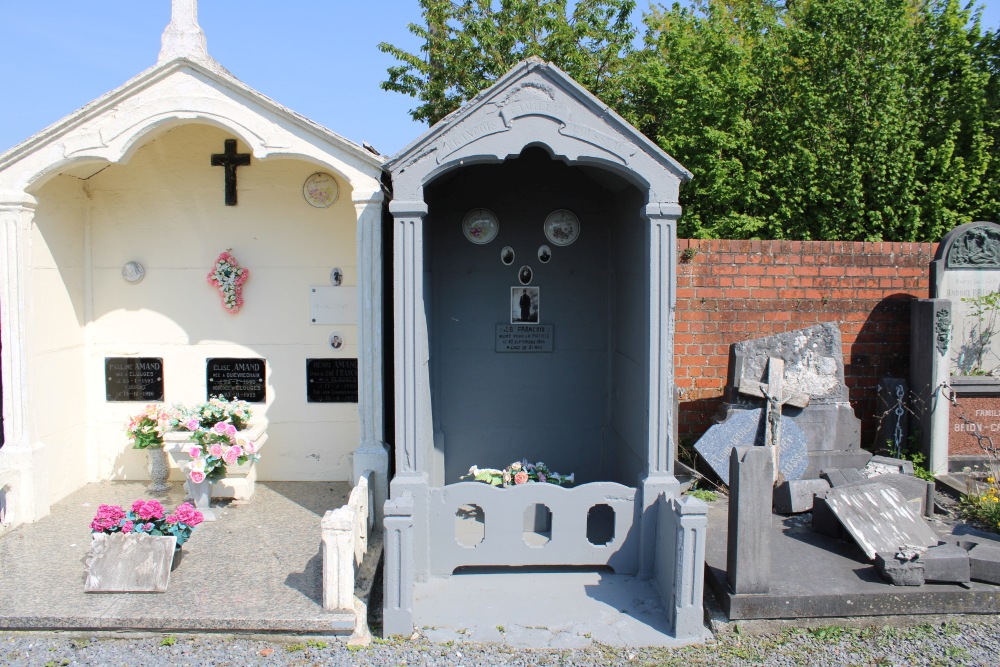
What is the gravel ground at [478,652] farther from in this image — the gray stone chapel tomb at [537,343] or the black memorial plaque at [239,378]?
the black memorial plaque at [239,378]

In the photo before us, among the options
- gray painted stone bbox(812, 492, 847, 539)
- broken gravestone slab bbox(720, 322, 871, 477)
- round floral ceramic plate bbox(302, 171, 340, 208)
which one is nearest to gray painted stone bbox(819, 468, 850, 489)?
broken gravestone slab bbox(720, 322, 871, 477)

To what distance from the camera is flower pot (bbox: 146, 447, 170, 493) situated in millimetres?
6270

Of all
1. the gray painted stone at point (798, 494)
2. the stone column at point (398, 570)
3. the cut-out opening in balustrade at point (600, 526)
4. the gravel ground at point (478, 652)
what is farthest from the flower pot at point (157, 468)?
the gray painted stone at point (798, 494)

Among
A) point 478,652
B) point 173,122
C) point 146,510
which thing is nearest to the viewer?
point 478,652

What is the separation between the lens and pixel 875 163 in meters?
9.35

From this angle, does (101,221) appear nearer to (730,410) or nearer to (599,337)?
(599,337)

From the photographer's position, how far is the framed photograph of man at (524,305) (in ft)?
20.5

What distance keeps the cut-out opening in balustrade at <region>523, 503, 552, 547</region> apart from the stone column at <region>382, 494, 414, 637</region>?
1.32 metres

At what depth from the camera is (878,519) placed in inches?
199

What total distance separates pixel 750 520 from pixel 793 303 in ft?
12.1

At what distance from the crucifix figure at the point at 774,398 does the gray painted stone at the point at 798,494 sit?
0.29 metres

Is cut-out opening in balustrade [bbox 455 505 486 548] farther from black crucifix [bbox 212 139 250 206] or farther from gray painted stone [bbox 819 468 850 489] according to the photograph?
black crucifix [bbox 212 139 250 206]

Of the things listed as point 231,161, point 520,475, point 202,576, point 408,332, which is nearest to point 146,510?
point 202,576

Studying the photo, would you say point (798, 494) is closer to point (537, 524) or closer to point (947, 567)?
point (947, 567)
